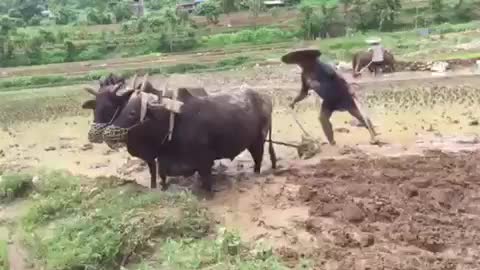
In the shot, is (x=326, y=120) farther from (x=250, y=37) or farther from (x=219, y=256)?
(x=250, y=37)

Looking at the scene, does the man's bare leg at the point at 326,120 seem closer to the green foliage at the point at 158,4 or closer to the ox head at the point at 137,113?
the ox head at the point at 137,113

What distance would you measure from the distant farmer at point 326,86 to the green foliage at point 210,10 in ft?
108

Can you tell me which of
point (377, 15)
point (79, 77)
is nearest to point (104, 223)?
point (79, 77)

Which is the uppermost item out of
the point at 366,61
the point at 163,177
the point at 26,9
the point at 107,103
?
the point at 107,103

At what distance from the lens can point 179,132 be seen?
1076cm

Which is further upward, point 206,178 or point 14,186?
point 206,178

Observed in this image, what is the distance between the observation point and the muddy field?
26.9 feet

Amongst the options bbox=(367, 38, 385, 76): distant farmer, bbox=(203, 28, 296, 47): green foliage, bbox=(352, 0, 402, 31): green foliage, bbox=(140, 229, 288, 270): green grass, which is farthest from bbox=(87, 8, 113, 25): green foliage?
bbox=(140, 229, 288, 270): green grass

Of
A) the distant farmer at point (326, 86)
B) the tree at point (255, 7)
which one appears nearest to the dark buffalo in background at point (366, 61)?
the distant farmer at point (326, 86)

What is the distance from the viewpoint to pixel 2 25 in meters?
39.6

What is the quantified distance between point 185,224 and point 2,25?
3307 cm

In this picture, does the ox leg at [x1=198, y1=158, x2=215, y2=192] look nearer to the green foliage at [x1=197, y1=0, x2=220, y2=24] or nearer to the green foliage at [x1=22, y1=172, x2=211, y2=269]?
the green foliage at [x1=22, y1=172, x2=211, y2=269]

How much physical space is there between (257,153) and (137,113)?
222 cm

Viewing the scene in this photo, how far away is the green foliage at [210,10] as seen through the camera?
4634 centimetres
